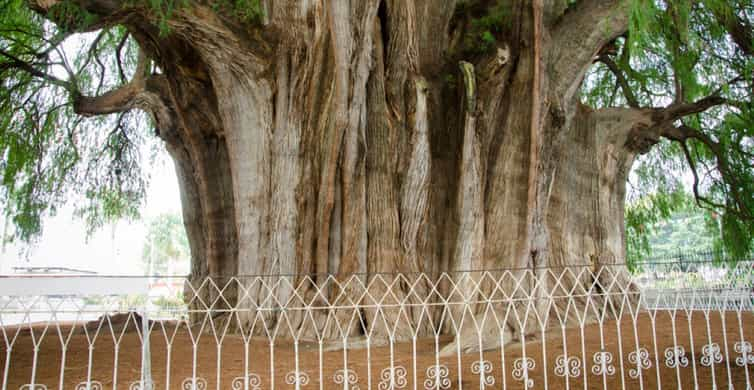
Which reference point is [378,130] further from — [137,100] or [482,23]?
[137,100]

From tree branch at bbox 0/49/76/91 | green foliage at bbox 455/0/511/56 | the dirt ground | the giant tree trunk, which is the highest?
green foliage at bbox 455/0/511/56

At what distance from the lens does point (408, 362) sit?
168 inches

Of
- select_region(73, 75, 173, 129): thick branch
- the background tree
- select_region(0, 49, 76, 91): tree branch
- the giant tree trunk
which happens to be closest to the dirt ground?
the giant tree trunk

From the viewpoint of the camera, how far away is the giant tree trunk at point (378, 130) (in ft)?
18.4

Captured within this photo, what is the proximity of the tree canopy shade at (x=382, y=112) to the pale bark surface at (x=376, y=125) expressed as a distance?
2 cm

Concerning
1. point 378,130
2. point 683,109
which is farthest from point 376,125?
point 683,109

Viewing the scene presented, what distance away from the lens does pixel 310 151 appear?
19.3ft

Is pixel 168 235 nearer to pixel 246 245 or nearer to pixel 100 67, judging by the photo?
pixel 100 67

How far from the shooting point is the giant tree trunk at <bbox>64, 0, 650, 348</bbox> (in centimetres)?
561

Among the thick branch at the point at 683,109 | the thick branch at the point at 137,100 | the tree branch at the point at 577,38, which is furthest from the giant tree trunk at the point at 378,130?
the thick branch at the point at 683,109

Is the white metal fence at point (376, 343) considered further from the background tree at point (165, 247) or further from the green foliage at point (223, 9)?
the background tree at point (165, 247)

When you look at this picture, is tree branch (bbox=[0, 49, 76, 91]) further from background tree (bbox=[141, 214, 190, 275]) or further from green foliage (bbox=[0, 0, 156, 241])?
background tree (bbox=[141, 214, 190, 275])

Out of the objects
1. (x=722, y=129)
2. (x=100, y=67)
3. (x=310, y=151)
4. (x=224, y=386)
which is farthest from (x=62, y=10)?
(x=722, y=129)

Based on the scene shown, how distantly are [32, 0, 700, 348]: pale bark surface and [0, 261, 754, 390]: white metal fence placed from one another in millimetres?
376
